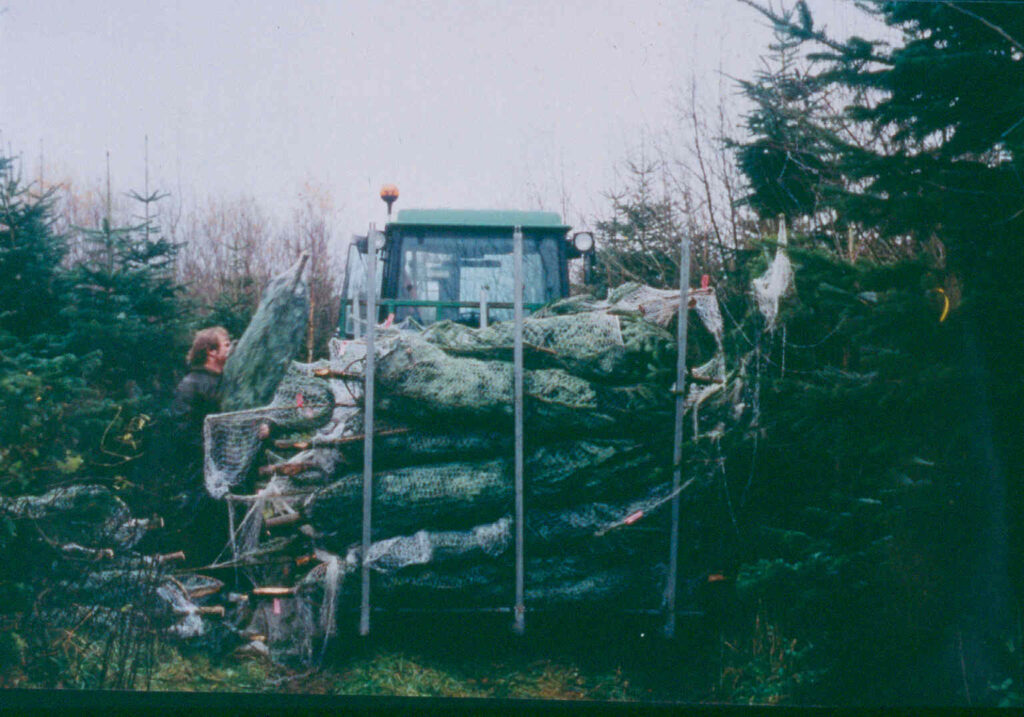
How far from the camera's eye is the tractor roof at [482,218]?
541 cm

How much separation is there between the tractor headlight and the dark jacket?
267cm

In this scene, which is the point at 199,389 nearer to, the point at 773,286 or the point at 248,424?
the point at 248,424

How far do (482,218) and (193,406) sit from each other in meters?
2.49

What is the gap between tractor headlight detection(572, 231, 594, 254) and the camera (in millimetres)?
5324

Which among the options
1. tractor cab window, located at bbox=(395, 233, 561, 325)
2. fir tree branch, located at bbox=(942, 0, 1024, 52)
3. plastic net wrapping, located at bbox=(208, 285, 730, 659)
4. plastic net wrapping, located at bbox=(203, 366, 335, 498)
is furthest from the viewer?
tractor cab window, located at bbox=(395, 233, 561, 325)

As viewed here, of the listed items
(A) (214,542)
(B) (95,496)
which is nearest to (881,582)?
(A) (214,542)

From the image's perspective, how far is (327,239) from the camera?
202 inches

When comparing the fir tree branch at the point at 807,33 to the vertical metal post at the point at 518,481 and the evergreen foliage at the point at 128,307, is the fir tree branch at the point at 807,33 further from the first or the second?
the evergreen foliage at the point at 128,307

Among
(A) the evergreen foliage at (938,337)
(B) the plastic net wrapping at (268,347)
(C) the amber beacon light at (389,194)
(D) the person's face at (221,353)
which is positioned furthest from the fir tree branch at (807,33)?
(D) the person's face at (221,353)

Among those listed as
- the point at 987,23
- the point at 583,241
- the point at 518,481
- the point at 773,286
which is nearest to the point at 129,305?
the point at 518,481

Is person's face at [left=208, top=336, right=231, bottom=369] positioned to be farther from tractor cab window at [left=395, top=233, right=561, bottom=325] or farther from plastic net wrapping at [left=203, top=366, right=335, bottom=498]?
tractor cab window at [left=395, top=233, right=561, bottom=325]

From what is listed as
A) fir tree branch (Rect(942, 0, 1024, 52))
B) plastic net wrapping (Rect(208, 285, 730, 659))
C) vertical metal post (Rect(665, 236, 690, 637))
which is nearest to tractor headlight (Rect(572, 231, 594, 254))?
plastic net wrapping (Rect(208, 285, 730, 659))

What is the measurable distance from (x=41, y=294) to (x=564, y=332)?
115 inches

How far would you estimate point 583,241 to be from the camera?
5.34 m
